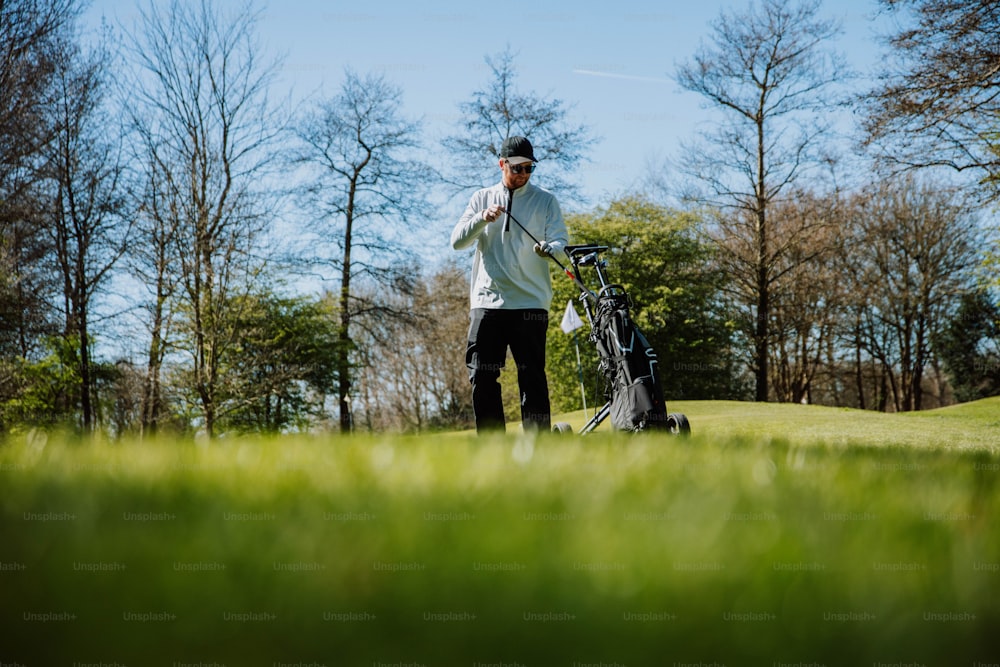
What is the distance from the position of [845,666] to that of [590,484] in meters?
0.36

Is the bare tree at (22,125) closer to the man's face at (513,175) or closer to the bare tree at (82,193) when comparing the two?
the bare tree at (82,193)

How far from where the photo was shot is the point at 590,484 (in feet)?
3.13

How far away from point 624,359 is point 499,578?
4.74m

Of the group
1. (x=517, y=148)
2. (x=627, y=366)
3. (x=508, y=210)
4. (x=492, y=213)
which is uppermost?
(x=517, y=148)

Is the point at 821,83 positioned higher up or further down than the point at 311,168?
higher up

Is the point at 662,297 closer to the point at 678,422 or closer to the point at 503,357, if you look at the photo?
the point at 678,422

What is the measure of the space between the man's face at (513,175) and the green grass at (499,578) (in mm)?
4891

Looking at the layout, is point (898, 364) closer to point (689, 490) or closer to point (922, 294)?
point (922, 294)

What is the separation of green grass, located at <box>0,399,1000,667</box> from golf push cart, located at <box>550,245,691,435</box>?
4298 millimetres

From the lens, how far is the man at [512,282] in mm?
5238

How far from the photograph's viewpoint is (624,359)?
5352mm

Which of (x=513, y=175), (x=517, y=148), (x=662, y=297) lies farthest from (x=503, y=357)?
(x=662, y=297)

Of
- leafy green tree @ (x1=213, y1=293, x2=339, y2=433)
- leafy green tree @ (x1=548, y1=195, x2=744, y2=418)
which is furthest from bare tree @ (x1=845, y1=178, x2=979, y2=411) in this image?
leafy green tree @ (x1=213, y1=293, x2=339, y2=433)

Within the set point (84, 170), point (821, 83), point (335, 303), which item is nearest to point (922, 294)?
point (821, 83)
